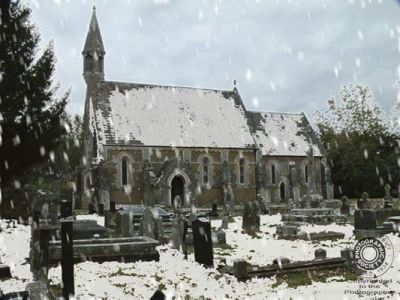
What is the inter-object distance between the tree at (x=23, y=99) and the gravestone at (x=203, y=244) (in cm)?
594

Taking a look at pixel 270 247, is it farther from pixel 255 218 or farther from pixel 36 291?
pixel 36 291

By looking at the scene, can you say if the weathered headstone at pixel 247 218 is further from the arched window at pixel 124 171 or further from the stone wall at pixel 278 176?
the stone wall at pixel 278 176

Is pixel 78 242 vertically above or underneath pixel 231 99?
underneath

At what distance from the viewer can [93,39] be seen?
128 ft

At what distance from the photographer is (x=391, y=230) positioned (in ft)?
51.9

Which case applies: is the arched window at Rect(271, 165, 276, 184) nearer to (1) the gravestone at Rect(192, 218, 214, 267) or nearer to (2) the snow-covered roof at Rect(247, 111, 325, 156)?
(2) the snow-covered roof at Rect(247, 111, 325, 156)

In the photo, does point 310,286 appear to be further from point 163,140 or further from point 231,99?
point 231,99

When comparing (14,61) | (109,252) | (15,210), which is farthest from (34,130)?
(15,210)

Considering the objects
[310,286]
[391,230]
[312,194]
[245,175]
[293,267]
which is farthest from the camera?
[245,175]

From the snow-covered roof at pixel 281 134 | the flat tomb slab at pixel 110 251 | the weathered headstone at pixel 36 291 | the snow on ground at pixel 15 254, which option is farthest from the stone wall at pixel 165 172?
the weathered headstone at pixel 36 291

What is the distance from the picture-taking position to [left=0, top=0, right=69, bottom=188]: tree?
44.9 feet

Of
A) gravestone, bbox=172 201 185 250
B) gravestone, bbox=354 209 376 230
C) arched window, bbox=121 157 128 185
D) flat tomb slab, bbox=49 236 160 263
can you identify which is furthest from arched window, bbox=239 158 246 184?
flat tomb slab, bbox=49 236 160 263

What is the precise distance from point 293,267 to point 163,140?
87.0 feet

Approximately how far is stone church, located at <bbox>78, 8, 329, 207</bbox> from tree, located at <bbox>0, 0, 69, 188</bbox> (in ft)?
58.5
